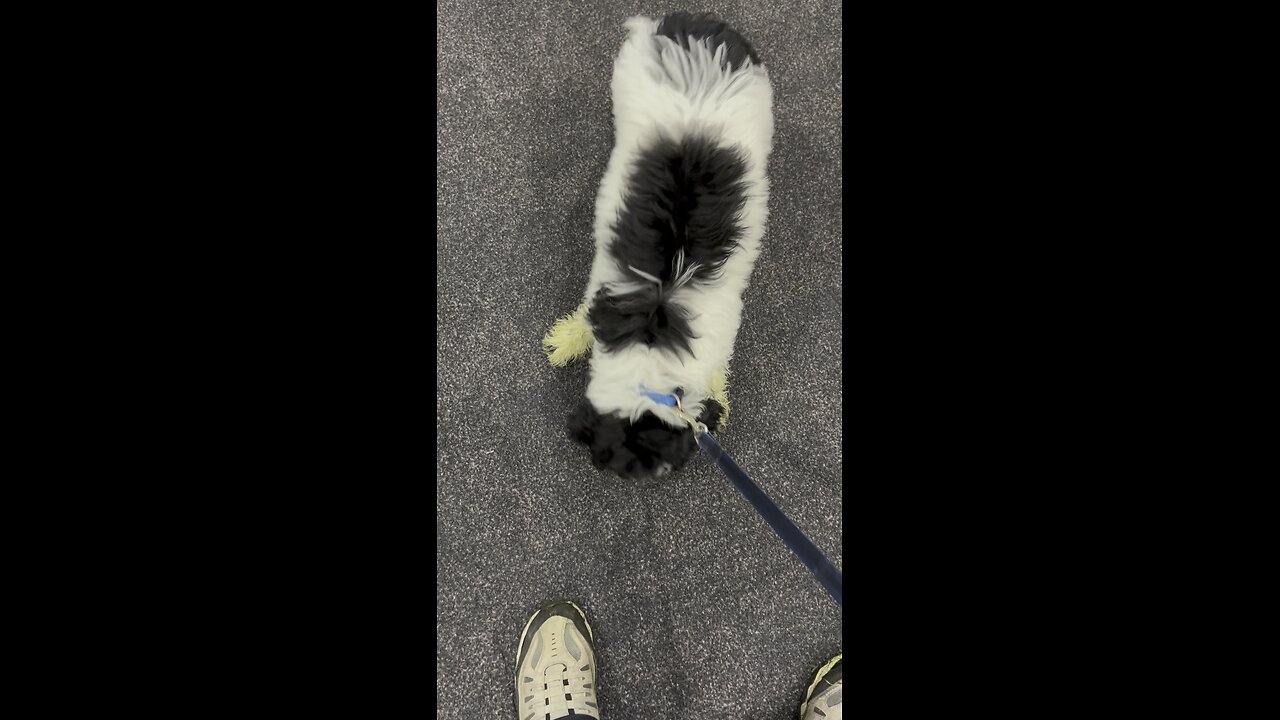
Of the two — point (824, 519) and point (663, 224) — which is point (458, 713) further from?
point (663, 224)

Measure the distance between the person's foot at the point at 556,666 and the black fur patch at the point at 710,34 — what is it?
169 centimetres

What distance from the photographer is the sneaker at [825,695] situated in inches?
69.1

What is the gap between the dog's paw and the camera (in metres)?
1.75

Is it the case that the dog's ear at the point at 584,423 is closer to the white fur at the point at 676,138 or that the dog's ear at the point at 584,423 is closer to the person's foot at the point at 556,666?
the white fur at the point at 676,138

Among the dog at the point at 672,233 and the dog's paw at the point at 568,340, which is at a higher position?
the dog at the point at 672,233

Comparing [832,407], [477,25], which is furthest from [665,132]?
[832,407]

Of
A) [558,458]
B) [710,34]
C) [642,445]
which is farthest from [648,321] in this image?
[710,34]

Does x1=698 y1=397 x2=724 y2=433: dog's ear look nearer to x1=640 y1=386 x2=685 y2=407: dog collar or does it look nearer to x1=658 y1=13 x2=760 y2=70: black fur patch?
x1=640 y1=386 x2=685 y2=407: dog collar

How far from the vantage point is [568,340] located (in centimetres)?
176

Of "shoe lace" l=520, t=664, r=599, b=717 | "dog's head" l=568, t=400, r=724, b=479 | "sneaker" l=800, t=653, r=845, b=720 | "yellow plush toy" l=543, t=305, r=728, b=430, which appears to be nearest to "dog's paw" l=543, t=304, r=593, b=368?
"yellow plush toy" l=543, t=305, r=728, b=430

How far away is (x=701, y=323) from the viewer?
1509 mm

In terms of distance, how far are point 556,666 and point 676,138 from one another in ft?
5.19

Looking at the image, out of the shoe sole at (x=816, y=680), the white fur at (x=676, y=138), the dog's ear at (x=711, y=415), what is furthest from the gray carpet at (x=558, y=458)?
the white fur at (x=676, y=138)

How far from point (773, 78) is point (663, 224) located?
33.3 inches
